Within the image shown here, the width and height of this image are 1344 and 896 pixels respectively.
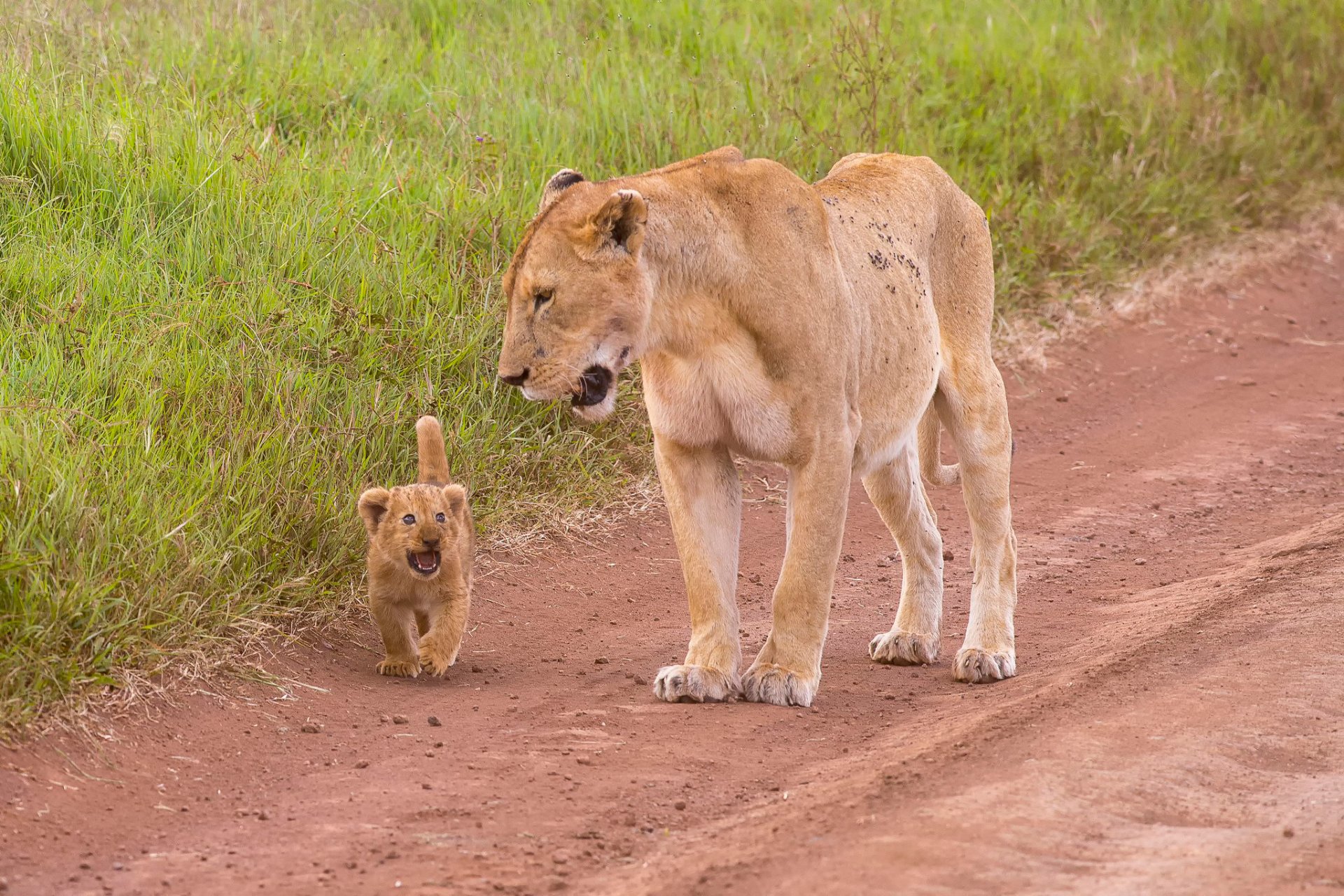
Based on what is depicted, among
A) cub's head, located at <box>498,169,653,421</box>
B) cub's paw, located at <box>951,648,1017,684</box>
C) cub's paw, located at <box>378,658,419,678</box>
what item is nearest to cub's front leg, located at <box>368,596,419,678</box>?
cub's paw, located at <box>378,658,419,678</box>

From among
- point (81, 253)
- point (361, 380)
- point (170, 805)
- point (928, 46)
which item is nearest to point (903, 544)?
point (361, 380)

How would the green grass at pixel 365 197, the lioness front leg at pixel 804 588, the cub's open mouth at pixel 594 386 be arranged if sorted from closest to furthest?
the cub's open mouth at pixel 594 386, the lioness front leg at pixel 804 588, the green grass at pixel 365 197

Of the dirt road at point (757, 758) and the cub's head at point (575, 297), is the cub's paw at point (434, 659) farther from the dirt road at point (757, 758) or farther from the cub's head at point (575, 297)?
the cub's head at point (575, 297)

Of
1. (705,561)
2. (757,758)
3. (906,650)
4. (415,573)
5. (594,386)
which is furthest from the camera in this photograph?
(906,650)

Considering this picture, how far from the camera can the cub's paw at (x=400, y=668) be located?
532cm

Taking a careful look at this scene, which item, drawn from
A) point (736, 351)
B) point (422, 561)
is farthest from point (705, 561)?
point (422, 561)

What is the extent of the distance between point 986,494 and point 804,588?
3.66ft

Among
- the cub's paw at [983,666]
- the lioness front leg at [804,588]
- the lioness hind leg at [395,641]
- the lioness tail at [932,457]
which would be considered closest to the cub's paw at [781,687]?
the lioness front leg at [804,588]

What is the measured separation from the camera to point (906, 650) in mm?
5723

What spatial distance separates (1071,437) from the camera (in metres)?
8.66

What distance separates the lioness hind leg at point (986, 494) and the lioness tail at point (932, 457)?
0.39m

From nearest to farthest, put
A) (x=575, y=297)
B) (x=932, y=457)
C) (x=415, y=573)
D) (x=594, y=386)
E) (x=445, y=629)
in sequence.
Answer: (x=575, y=297) < (x=594, y=386) < (x=415, y=573) < (x=445, y=629) < (x=932, y=457)

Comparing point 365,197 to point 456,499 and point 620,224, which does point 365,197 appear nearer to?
point 456,499

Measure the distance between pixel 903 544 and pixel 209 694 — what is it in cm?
243
